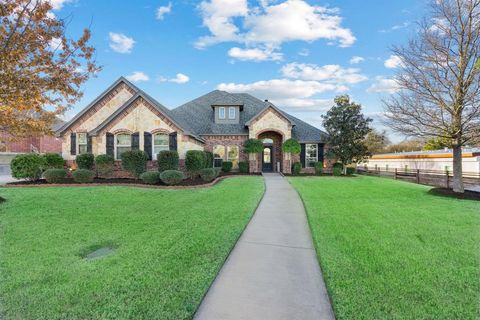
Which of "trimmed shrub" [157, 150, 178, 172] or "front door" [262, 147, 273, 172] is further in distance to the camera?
"front door" [262, 147, 273, 172]

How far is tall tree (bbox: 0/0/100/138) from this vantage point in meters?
6.91

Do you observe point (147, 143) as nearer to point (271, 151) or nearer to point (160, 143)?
point (160, 143)

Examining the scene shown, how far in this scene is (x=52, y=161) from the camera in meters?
16.5

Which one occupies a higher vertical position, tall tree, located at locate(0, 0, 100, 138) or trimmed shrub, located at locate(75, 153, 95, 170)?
tall tree, located at locate(0, 0, 100, 138)

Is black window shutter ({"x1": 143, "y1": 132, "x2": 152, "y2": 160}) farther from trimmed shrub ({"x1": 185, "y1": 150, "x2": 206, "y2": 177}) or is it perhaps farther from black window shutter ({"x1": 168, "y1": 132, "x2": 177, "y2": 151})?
trimmed shrub ({"x1": 185, "y1": 150, "x2": 206, "y2": 177})

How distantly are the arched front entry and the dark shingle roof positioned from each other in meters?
1.63

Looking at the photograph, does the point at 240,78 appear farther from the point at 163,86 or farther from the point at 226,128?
the point at 163,86

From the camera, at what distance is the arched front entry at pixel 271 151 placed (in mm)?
23422

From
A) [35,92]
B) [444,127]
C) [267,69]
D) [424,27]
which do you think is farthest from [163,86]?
[444,127]

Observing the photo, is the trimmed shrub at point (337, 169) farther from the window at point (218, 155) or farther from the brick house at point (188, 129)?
the window at point (218, 155)

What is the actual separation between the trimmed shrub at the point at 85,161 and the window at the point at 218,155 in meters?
9.22

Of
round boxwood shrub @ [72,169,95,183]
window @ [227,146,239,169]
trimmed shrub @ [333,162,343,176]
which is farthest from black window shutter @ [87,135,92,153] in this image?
trimmed shrub @ [333,162,343,176]

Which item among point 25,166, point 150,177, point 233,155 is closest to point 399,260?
point 150,177

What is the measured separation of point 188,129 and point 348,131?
12.7 m
